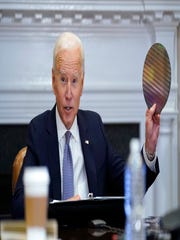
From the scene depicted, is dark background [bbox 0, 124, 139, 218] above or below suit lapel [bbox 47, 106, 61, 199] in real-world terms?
below

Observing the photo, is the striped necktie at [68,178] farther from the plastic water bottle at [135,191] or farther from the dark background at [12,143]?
the dark background at [12,143]

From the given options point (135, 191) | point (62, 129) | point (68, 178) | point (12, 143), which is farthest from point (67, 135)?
point (12, 143)

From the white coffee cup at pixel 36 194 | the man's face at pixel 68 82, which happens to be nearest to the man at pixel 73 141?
the man's face at pixel 68 82

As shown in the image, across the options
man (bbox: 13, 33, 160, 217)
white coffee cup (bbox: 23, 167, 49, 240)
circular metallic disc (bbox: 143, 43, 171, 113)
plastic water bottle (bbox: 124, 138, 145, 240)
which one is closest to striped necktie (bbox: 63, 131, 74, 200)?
man (bbox: 13, 33, 160, 217)

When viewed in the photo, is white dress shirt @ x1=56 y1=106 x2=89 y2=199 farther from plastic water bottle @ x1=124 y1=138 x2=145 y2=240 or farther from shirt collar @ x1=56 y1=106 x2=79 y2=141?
plastic water bottle @ x1=124 y1=138 x2=145 y2=240

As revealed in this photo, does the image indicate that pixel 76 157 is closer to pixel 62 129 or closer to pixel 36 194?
pixel 62 129

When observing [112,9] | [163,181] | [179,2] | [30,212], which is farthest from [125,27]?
[30,212]

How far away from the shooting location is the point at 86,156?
6.66ft

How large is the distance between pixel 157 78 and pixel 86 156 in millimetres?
387

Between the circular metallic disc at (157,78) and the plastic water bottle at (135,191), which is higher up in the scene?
the circular metallic disc at (157,78)

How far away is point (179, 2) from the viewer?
305cm

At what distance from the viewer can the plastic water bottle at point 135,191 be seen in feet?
3.51

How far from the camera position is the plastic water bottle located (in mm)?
1068

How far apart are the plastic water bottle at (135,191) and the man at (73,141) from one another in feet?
2.76
